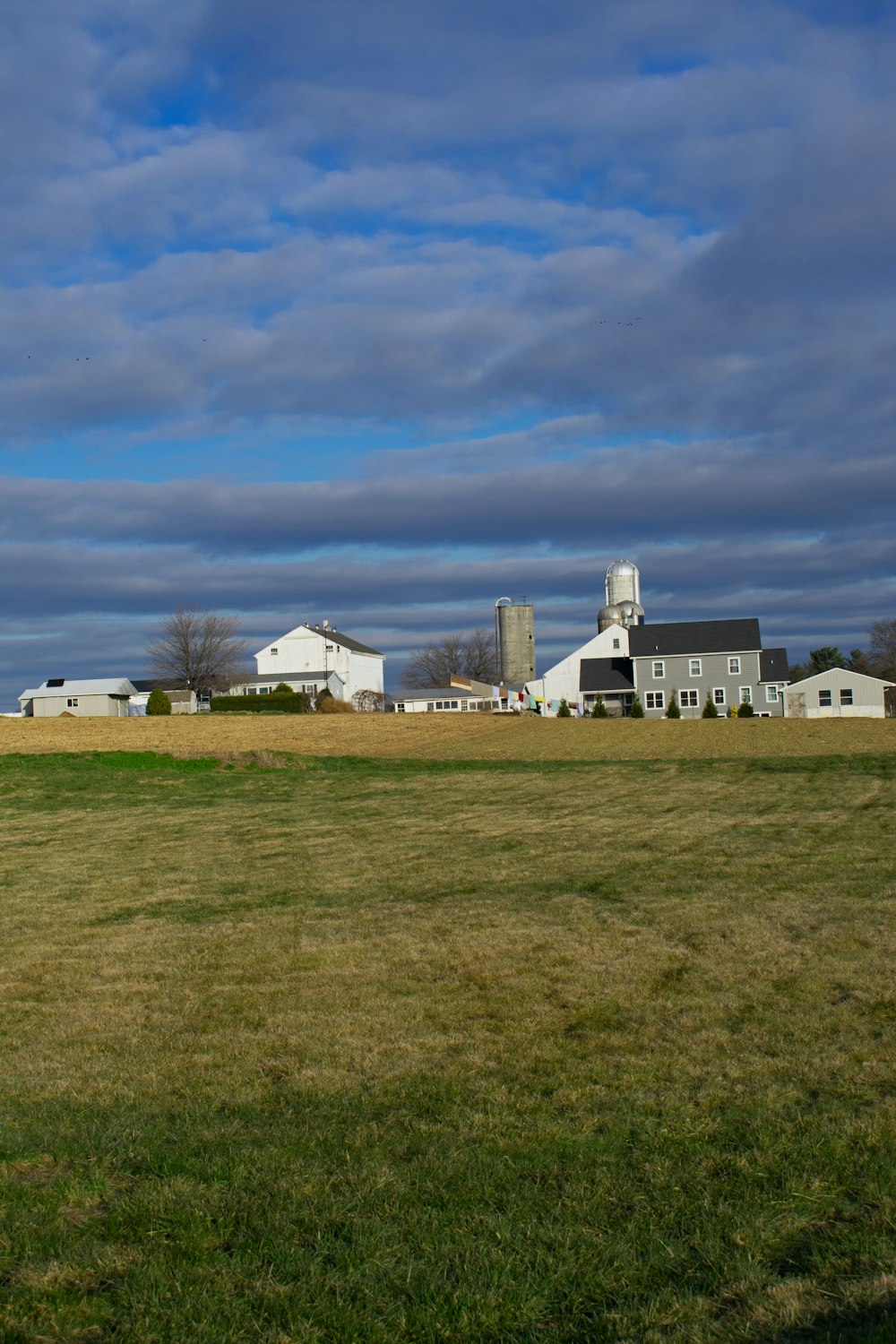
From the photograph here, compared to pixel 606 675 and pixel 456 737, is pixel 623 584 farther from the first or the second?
pixel 456 737

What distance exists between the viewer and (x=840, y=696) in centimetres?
7919

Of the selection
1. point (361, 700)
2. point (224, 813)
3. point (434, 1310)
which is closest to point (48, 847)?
point (224, 813)

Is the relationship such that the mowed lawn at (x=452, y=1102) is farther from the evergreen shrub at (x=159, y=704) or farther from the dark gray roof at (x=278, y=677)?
the dark gray roof at (x=278, y=677)

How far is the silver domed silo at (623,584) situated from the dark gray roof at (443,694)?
15.2 meters

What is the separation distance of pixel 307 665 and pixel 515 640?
2485cm

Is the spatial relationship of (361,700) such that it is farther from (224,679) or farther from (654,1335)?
(654,1335)

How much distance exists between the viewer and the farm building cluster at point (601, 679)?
81062mm

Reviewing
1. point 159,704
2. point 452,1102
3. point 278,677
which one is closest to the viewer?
point 452,1102


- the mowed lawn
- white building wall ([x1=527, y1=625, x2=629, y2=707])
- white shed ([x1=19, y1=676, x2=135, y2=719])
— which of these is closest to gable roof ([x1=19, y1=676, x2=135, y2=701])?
white shed ([x1=19, y1=676, x2=135, y2=719])

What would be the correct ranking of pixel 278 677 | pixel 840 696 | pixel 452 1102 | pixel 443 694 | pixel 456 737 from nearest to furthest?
pixel 452 1102 < pixel 456 737 < pixel 840 696 < pixel 278 677 < pixel 443 694

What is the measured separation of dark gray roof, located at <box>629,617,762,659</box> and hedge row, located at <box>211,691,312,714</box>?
25.8m

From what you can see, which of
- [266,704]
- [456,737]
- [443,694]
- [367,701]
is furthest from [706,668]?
[456,737]

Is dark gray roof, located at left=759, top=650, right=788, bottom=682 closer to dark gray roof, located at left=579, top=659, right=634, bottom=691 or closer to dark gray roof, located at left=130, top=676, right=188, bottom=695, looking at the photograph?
dark gray roof, located at left=579, top=659, right=634, bottom=691

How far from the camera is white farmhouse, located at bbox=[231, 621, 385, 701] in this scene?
97500 millimetres
